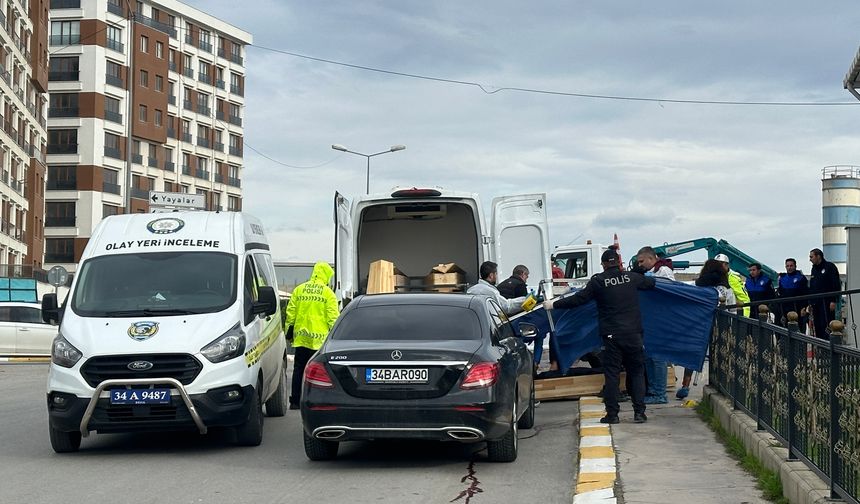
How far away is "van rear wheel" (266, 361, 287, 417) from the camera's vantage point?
1461 centimetres

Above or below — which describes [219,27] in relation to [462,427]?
above

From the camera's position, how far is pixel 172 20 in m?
94.0

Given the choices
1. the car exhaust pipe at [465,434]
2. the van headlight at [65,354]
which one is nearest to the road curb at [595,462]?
the car exhaust pipe at [465,434]

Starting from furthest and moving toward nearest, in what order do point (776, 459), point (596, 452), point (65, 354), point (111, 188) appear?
point (111, 188), point (65, 354), point (596, 452), point (776, 459)

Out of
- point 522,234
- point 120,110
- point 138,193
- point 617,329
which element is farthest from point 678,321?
point 138,193

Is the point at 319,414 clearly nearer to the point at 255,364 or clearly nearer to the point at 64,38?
the point at 255,364

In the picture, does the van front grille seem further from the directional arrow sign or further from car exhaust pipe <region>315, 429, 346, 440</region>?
the directional arrow sign

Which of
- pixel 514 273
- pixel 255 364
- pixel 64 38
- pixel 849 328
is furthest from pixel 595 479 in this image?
pixel 64 38

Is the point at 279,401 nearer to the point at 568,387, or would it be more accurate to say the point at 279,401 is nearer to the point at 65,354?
the point at 568,387

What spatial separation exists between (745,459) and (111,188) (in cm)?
8092

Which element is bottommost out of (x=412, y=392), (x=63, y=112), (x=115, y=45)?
(x=412, y=392)

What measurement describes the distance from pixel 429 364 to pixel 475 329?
88 centimetres

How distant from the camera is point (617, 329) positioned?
1253cm

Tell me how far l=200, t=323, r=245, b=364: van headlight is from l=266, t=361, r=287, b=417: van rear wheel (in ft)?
10.2
